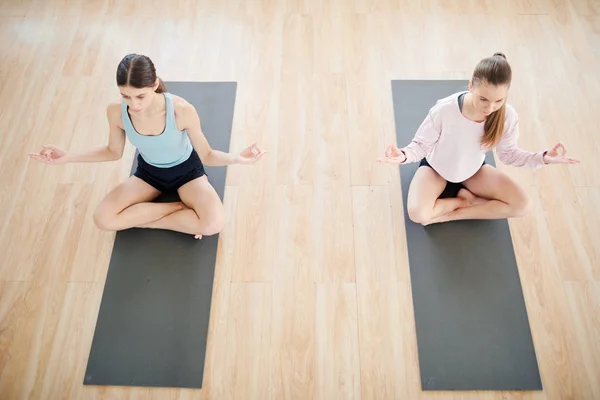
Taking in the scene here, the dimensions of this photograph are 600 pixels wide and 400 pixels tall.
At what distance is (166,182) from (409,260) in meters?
1.13

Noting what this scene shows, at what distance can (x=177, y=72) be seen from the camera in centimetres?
278

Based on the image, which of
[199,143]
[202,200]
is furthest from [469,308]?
[199,143]

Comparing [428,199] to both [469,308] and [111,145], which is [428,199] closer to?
[469,308]

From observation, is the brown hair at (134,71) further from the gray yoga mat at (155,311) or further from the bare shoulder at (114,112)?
the gray yoga mat at (155,311)

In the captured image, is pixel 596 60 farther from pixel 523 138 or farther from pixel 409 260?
pixel 409 260

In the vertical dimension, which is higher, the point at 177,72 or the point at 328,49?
the point at 328,49

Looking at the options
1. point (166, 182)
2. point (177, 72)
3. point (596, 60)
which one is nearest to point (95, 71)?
point (177, 72)

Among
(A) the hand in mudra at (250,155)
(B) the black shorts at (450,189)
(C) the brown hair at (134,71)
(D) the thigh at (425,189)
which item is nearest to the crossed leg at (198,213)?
(A) the hand in mudra at (250,155)

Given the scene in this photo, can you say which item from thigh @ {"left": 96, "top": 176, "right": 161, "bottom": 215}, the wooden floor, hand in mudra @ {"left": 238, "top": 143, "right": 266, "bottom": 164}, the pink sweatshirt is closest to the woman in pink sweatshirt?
the pink sweatshirt

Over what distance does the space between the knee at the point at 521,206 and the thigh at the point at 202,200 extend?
50.1 inches

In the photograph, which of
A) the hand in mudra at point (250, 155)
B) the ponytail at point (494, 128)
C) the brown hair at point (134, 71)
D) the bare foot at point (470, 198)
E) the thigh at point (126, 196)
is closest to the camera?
the brown hair at point (134, 71)

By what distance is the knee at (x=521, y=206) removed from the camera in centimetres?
Result: 207

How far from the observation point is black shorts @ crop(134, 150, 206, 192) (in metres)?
2.08

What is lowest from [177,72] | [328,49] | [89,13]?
[177,72]
